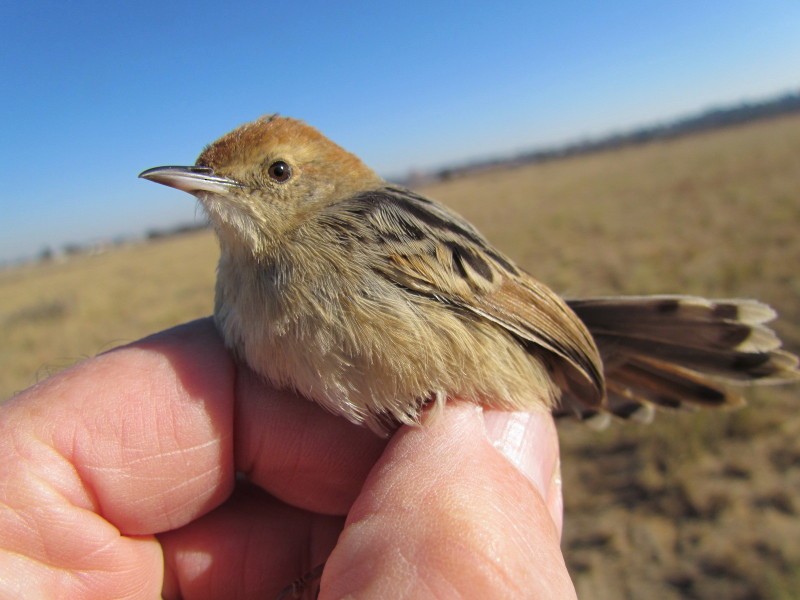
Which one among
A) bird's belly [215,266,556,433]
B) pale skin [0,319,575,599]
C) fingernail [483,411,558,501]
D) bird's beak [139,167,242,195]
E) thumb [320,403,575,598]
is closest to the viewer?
thumb [320,403,575,598]

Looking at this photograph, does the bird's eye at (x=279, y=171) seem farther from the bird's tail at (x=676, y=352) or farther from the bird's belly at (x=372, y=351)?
→ the bird's tail at (x=676, y=352)

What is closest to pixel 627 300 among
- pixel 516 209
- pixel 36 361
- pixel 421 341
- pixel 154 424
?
pixel 421 341

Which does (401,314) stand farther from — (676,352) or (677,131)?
(677,131)

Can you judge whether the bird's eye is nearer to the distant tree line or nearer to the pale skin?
the pale skin

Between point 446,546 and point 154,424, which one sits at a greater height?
point 154,424

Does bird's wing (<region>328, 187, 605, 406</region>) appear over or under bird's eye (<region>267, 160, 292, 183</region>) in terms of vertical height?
under

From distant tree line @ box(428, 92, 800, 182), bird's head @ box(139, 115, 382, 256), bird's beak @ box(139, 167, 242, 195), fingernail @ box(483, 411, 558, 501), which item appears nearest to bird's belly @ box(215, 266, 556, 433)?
fingernail @ box(483, 411, 558, 501)

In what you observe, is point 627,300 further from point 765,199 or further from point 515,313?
point 765,199

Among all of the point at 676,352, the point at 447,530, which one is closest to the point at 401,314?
the point at 447,530

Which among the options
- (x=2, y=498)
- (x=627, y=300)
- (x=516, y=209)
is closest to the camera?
(x=2, y=498)
